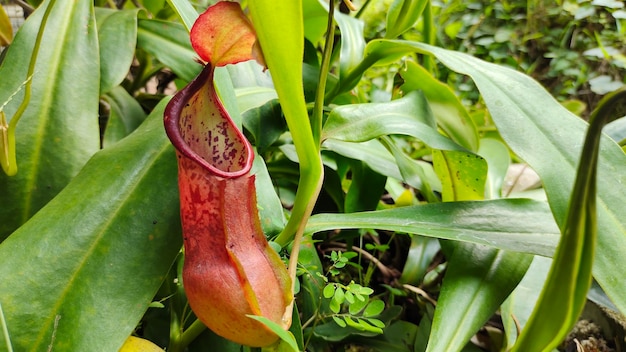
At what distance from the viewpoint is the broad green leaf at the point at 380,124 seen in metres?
0.60

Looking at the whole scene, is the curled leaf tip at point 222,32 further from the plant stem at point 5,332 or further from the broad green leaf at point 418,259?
the broad green leaf at point 418,259

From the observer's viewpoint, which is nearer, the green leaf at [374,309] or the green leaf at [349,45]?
the green leaf at [374,309]

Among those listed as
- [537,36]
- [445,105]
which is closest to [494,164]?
[445,105]

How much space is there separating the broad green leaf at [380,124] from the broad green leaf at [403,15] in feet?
0.56

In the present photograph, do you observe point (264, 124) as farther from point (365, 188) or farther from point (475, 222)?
point (475, 222)

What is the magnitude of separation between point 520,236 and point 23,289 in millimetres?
550

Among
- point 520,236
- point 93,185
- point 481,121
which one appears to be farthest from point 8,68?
point 481,121

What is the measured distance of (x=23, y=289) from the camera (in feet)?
1.44

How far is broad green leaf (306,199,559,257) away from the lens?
0.52 meters

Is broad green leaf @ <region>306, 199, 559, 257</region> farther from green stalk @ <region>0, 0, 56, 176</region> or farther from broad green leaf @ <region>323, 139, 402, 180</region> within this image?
green stalk @ <region>0, 0, 56, 176</region>


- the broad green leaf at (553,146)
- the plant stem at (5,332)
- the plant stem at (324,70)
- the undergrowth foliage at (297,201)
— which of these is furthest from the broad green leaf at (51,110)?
the broad green leaf at (553,146)

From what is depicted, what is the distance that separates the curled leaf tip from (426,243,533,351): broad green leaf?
1.21 feet

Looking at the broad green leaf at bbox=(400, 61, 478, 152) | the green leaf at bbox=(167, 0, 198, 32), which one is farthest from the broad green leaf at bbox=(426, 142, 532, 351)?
the green leaf at bbox=(167, 0, 198, 32)

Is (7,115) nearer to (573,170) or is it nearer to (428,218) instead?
(428,218)
